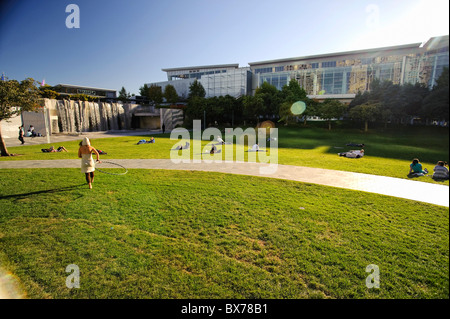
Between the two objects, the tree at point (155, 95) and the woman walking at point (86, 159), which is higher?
the tree at point (155, 95)

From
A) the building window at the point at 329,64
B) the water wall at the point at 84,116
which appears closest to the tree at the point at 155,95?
the water wall at the point at 84,116

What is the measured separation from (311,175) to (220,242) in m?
7.05

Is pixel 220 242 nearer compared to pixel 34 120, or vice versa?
pixel 220 242

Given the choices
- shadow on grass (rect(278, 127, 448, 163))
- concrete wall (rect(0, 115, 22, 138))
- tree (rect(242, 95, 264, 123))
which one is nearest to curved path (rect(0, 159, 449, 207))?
shadow on grass (rect(278, 127, 448, 163))

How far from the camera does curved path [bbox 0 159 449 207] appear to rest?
26.6ft

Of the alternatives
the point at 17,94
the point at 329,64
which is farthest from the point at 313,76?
the point at 17,94

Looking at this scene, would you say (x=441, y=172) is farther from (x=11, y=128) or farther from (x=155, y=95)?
(x=155, y=95)

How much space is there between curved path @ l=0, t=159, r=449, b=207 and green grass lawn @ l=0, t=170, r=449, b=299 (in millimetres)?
A: 1055

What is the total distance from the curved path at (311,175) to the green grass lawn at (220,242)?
3.46ft

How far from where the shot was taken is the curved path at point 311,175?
8.10m

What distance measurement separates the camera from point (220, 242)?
4957 millimetres

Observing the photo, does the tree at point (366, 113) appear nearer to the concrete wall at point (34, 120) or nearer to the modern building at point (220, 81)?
the concrete wall at point (34, 120)
